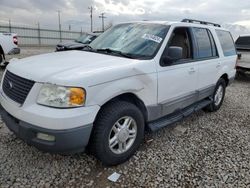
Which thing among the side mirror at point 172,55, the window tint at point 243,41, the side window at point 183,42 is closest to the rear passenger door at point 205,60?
the side window at point 183,42

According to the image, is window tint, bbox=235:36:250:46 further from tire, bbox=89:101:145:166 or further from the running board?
tire, bbox=89:101:145:166

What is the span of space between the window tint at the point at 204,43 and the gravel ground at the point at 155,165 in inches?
58.0

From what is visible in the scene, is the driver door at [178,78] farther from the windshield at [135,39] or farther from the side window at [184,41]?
the windshield at [135,39]

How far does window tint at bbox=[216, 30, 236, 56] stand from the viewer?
5193 millimetres

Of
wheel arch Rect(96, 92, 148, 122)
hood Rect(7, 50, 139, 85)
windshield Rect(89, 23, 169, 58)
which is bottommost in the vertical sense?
wheel arch Rect(96, 92, 148, 122)

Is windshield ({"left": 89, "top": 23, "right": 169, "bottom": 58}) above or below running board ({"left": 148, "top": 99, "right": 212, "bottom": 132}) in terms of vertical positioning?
above

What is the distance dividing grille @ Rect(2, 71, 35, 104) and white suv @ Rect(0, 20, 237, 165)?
11mm

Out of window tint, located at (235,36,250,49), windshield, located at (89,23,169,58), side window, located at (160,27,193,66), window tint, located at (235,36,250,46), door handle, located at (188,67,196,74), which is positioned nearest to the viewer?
windshield, located at (89,23,169,58)

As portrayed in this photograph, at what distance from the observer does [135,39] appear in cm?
358

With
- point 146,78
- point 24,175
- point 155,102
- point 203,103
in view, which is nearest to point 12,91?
point 24,175

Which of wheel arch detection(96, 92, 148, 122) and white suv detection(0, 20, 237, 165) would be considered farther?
wheel arch detection(96, 92, 148, 122)

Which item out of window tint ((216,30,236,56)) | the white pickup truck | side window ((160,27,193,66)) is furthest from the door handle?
the white pickup truck

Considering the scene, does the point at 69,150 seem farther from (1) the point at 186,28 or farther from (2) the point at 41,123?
(1) the point at 186,28

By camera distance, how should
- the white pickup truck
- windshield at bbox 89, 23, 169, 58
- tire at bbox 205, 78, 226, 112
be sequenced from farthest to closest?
the white pickup truck < tire at bbox 205, 78, 226, 112 < windshield at bbox 89, 23, 169, 58
